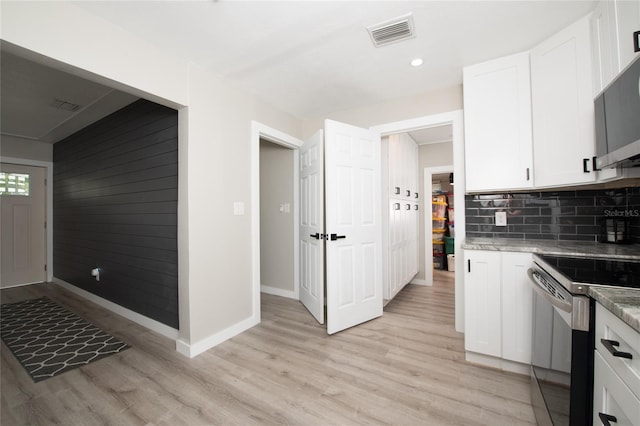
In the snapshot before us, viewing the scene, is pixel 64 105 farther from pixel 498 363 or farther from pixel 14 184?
pixel 498 363

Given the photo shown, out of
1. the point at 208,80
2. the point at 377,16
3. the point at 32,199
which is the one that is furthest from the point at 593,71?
the point at 32,199

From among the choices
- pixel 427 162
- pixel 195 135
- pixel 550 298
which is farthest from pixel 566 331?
pixel 427 162

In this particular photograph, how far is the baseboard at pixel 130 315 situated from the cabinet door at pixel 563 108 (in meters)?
3.60

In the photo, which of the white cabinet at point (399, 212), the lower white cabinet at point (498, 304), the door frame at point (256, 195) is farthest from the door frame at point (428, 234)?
the door frame at point (256, 195)

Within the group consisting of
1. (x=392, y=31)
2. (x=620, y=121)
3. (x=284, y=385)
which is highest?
(x=392, y=31)

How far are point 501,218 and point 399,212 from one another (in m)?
1.49

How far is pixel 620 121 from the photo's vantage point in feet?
4.59


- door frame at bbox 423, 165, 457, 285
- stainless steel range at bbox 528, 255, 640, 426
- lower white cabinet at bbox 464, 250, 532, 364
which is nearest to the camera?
stainless steel range at bbox 528, 255, 640, 426

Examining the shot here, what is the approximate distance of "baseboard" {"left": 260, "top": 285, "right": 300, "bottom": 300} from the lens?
12.3ft

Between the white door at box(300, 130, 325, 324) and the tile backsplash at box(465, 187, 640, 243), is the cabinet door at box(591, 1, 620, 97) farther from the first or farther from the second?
the white door at box(300, 130, 325, 324)

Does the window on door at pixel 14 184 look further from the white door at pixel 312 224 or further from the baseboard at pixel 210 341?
the white door at pixel 312 224

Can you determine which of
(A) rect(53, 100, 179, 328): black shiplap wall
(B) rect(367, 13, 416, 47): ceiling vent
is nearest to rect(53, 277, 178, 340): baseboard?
(A) rect(53, 100, 179, 328): black shiplap wall

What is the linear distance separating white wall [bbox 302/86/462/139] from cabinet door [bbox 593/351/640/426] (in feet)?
7.94

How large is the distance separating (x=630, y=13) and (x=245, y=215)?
9.93 ft
